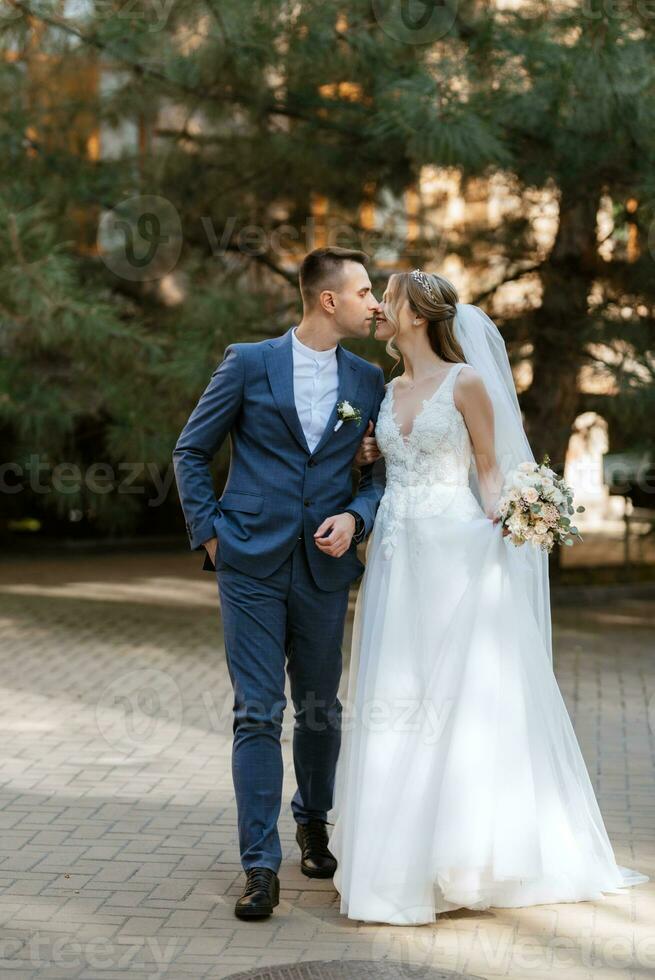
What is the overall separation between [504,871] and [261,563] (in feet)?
4.15

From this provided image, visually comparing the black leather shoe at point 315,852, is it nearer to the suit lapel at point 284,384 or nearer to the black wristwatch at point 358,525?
the black wristwatch at point 358,525

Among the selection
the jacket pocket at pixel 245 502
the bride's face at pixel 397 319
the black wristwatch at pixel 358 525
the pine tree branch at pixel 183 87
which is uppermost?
the pine tree branch at pixel 183 87

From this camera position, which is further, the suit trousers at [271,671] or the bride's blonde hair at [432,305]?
the bride's blonde hair at [432,305]

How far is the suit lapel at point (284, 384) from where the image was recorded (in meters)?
4.61

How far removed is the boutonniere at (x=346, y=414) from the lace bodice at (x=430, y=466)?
0.15 m

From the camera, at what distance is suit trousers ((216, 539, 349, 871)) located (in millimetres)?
4461

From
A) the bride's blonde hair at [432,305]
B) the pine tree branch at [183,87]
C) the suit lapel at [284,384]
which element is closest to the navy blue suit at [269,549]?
the suit lapel at [284,384]

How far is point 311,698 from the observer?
469 cm

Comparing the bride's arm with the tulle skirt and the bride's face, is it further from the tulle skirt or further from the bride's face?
the bride's face

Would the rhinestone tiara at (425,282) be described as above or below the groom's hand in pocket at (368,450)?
above

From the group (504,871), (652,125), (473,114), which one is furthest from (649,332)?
(504,871)

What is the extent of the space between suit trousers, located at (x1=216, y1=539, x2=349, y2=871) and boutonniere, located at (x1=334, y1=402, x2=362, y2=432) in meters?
0.44

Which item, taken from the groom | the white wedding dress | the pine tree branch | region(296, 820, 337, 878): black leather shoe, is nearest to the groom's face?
the groom

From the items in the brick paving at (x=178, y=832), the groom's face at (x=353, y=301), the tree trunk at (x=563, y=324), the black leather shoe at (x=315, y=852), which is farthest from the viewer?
the tree trunk at (x=563, y=324)
